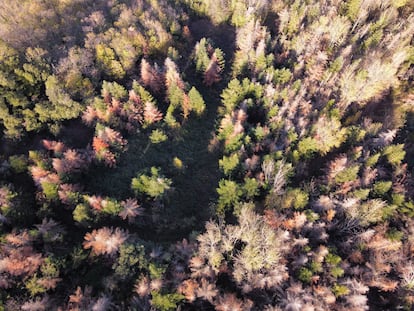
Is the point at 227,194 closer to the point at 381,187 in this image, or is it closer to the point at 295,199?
the point at 295,199

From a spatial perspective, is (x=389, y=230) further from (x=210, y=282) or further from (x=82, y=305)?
(x=82, y=305)

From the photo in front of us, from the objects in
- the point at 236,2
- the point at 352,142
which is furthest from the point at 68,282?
the point at 236,2

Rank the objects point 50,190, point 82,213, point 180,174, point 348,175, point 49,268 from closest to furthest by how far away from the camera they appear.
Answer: point 49,268 → point 82,213 → point 50,190 → point 348,175 → point 180,174

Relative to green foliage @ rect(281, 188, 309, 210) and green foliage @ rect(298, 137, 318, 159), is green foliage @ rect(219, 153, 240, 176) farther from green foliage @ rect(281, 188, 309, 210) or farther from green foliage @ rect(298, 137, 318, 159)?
green foliage @ rect(298, 137, 318, 159)

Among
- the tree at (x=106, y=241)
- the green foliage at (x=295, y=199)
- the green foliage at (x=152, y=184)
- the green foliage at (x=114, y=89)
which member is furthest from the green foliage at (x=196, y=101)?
the tree at (x=106, y=241)

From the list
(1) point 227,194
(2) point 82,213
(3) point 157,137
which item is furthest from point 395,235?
(2) point 82,213

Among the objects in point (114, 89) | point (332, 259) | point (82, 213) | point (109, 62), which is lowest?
point (332, 259)

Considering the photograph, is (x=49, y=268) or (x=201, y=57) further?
(x=201, y=57)

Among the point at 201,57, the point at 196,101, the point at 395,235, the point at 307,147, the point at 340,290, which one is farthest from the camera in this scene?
the point at 201,57
